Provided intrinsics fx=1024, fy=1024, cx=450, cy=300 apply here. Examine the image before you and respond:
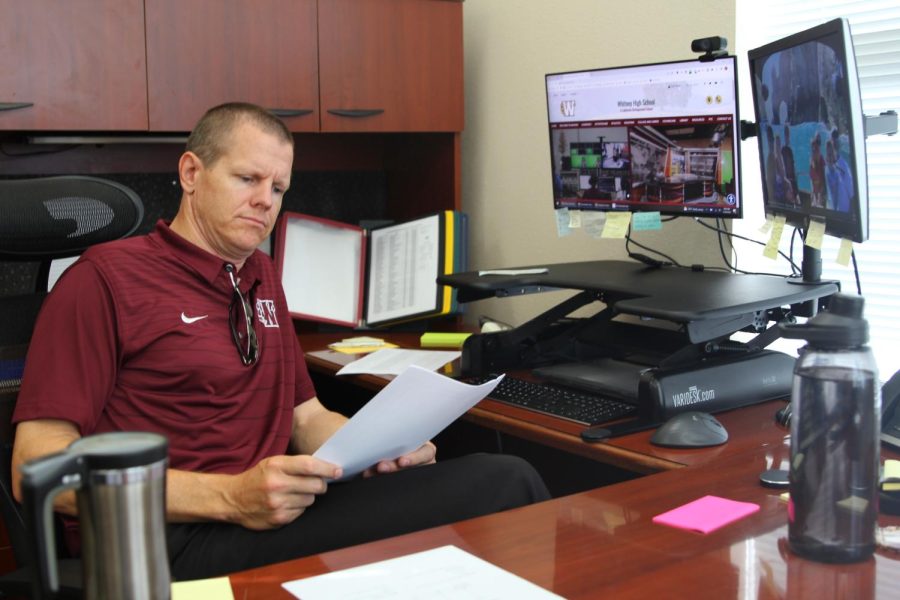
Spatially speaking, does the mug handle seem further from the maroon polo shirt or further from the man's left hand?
the man's left hand

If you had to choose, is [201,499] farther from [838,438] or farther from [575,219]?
[575,219]

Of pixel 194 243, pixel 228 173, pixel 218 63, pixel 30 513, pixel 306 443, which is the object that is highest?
pixel 218 63

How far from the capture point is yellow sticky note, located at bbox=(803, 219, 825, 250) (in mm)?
1702

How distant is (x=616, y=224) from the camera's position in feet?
7.24

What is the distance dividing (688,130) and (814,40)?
41 centimetres

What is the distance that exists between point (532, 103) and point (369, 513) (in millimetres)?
1514

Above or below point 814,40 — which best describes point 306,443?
below

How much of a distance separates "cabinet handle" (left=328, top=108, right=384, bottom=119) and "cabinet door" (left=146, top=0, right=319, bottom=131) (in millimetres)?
52

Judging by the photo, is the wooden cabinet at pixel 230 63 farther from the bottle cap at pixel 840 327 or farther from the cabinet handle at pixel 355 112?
the bottle cap at pixel 840 327

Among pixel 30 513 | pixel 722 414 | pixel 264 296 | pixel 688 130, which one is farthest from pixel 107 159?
pixel 30 513

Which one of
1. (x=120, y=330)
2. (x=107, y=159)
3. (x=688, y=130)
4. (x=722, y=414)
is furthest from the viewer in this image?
(x=107, y=159)

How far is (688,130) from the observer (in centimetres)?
200

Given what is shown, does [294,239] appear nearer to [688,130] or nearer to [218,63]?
[218,63]

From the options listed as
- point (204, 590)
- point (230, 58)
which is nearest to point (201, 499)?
point (204, 590)
